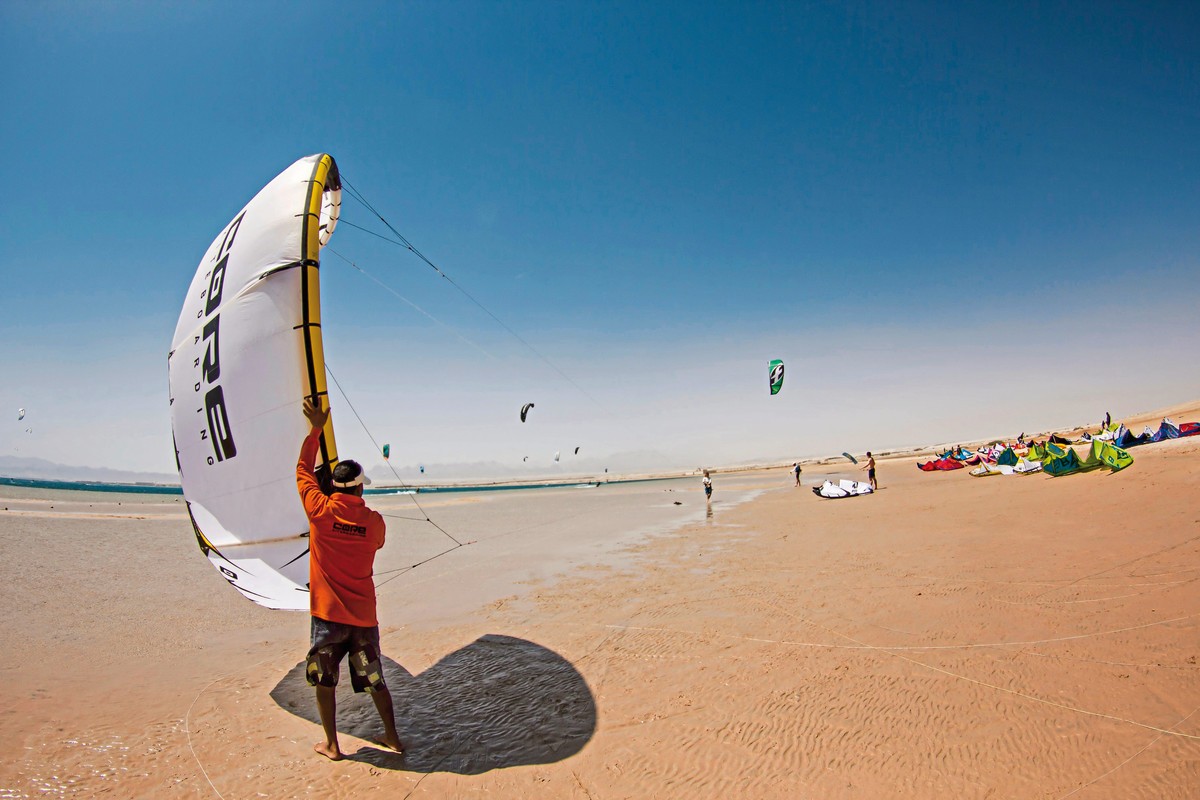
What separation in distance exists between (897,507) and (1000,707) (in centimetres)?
1459

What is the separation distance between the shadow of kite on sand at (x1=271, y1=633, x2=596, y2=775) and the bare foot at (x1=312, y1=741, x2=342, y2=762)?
0.09 metres

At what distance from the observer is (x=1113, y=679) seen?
3680 mm

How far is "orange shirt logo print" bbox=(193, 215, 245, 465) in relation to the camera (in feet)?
13.3

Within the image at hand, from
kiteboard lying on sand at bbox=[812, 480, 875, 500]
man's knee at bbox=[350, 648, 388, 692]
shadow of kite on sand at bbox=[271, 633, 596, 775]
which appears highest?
man's knee at bbox=[350, 648, 388, 692]

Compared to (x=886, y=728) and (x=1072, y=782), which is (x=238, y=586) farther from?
(x=1072, y=782)

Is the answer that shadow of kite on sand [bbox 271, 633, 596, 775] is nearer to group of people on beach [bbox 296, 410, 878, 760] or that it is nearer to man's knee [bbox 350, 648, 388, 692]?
group of people on beach [bbox 296, 410, 878, 760]

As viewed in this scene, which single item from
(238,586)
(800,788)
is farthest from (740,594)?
(238,586)

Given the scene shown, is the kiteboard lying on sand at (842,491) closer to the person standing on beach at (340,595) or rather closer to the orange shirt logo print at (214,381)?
the person standing on beach at (340,595)

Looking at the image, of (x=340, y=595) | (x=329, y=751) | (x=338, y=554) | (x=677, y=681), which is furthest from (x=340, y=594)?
(x=677, y=681)

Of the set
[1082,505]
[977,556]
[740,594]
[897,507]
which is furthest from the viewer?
[897,507]

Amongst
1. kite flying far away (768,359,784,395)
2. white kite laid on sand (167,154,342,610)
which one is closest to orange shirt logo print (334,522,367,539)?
white kite laid on sand (167,154,342,610)

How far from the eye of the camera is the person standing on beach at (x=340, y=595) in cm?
321

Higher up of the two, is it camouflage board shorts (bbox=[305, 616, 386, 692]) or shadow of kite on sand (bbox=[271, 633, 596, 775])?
camouflage board shorts (bbox=[305, 616, 386, 692])

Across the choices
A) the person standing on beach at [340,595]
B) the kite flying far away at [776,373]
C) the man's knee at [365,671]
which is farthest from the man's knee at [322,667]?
the kite flying far away at [776,373]
